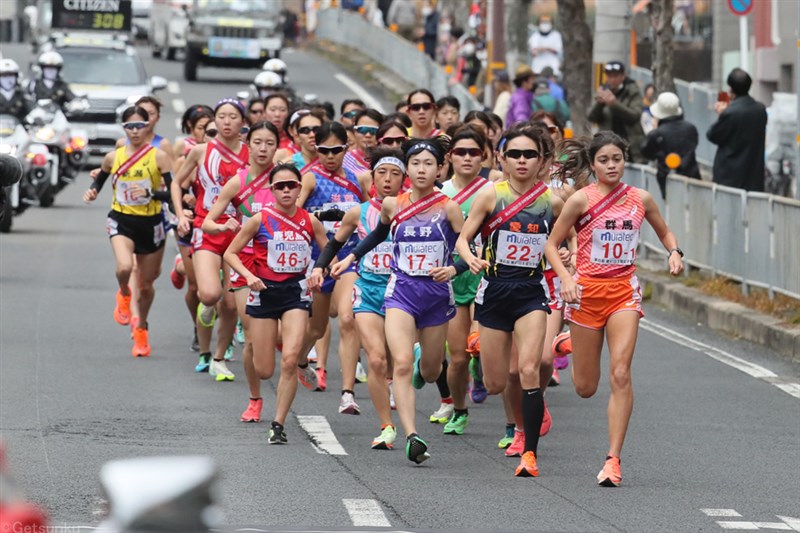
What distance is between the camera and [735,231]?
17.2 metres

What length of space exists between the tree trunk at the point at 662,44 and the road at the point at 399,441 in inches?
350

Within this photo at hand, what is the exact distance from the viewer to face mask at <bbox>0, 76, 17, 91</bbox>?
2455cm

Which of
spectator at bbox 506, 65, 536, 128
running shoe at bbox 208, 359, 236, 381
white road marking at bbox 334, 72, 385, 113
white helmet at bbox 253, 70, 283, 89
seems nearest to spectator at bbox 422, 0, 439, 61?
white road marking at bbox 334, 72, 385, 113

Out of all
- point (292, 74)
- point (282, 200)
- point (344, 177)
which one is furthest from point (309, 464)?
point (292, 74)

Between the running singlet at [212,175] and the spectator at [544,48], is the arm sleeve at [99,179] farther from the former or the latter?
the spectator at [544,48]

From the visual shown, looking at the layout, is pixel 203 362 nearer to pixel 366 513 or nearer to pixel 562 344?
pixel 562 344

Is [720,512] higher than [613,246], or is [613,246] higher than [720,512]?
→ [613,246]

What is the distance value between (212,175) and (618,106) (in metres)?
7.92

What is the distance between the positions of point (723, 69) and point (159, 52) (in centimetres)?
2331

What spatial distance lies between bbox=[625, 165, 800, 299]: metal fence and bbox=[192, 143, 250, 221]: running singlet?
5.22 meters

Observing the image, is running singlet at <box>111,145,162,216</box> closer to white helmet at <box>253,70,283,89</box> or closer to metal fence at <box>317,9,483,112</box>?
white helmet at <box>253,70,283,89</box>

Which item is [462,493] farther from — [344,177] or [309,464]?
[344,177]

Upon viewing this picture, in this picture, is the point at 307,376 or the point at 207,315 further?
the point at 207,315

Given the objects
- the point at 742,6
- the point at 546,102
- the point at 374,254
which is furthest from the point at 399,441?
the point at 546,102
